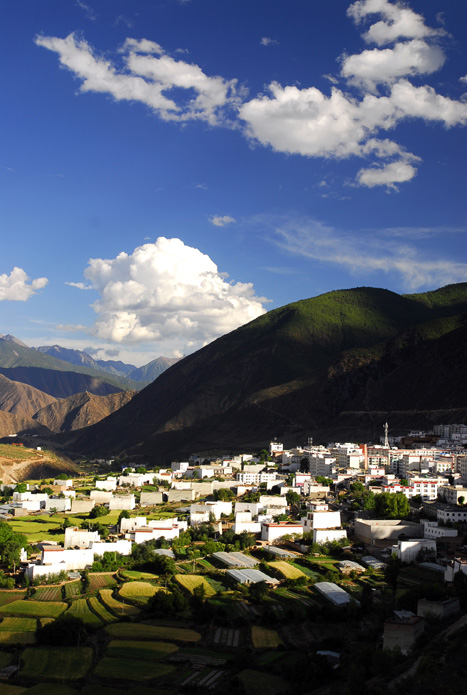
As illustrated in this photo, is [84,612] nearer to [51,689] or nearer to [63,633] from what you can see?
[63,633]

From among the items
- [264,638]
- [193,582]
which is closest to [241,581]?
[193,582]

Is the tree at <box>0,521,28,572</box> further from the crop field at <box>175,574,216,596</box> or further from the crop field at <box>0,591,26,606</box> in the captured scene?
the crop field at <box>175,574,216,596</box>

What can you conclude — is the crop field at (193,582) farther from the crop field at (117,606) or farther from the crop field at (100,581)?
the crop field at (100,581)

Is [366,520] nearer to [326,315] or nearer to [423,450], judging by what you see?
Result: [423,450]

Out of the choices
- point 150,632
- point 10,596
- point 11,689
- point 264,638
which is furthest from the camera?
point 10,596

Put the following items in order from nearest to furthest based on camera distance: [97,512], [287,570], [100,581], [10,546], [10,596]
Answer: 1. [10,596]
2. [287,570]
3. [100,581]
4. [10,546]
5. [97,512]

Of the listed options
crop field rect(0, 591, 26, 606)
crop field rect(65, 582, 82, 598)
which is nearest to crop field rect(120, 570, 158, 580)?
crop field rect(65, 582, 82, 598)
